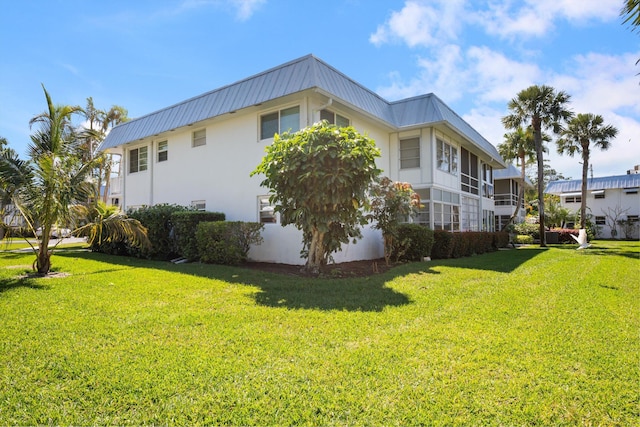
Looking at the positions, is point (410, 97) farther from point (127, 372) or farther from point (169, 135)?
point (127, 372)

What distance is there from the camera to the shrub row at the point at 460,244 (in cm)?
1256

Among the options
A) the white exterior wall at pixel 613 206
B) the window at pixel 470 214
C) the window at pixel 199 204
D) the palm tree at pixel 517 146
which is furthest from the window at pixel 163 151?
the white exterior wall at pixel 613 206

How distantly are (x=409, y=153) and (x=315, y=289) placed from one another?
913cm

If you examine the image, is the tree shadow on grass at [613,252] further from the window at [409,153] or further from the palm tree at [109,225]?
the palm tree at [109,225]

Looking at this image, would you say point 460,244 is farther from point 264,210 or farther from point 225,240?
point 225,240

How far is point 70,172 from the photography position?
27.7ft

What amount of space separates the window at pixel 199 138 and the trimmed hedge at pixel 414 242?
26.2ft

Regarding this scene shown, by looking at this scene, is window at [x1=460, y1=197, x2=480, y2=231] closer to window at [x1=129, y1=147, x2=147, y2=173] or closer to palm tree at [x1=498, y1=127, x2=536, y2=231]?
palm tree at [x1=498, y1=127, x2=536, y2=231]

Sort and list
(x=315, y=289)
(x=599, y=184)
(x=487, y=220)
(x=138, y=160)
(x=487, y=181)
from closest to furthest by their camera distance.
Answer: (x=315, y=289)
(x=138, y=160)
(x=487, y=220)
(x=487, y=181)
(x=599, y=184)

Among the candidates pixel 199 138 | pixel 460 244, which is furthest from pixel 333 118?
pixel 460 244

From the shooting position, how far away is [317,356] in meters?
3.52

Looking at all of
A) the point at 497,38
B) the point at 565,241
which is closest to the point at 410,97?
the point at 497,38

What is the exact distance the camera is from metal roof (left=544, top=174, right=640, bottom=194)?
3300cm

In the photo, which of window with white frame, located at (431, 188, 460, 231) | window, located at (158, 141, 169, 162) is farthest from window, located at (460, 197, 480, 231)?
window, located at (158, 141, 169, 162)
